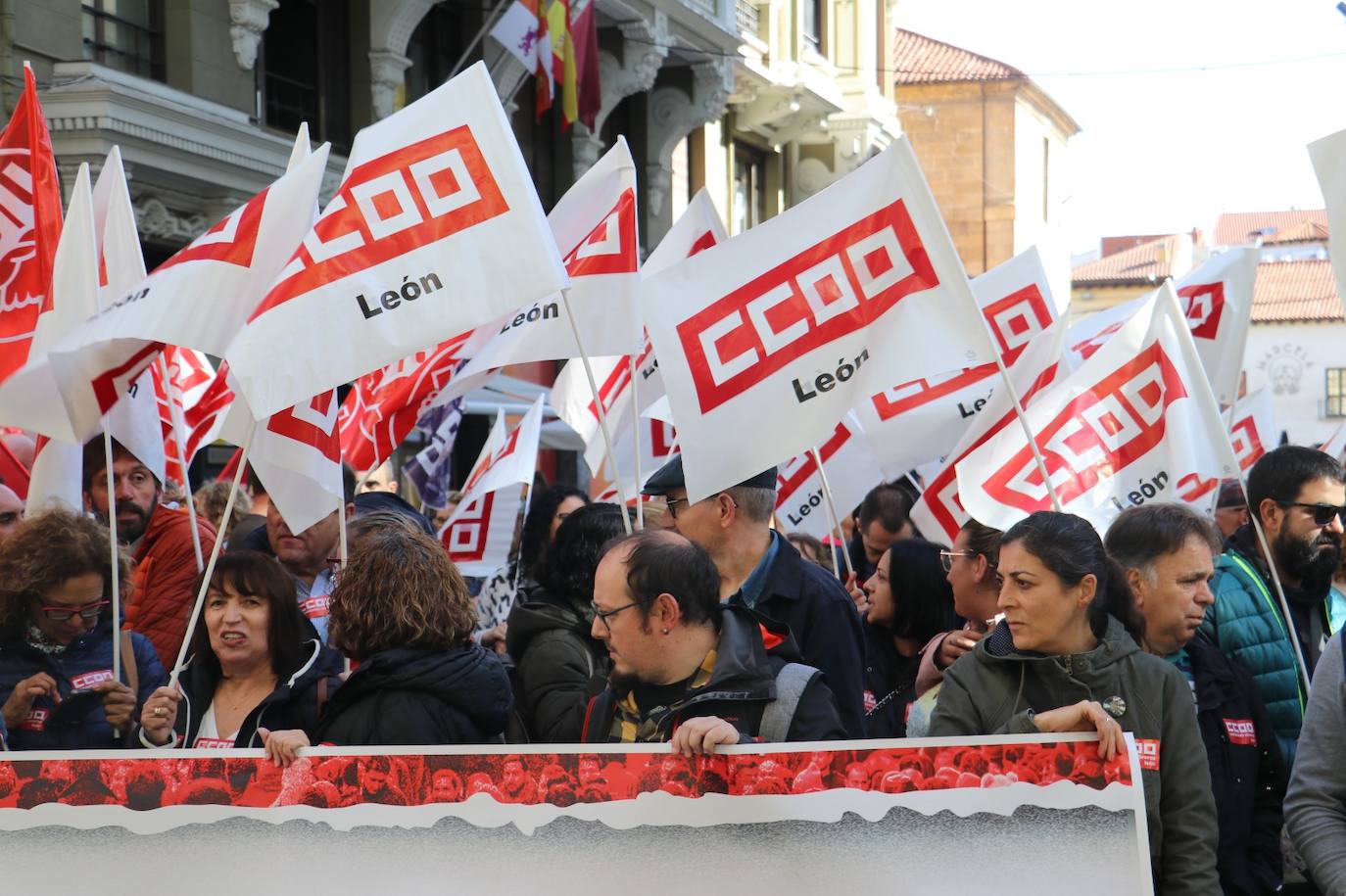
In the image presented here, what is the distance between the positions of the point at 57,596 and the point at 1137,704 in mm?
2679

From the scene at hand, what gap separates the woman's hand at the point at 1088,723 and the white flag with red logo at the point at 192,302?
2.70 metres

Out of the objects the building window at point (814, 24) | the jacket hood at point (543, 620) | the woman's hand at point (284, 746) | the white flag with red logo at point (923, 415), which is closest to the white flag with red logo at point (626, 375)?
the white flag with red logo at point (923, 415)

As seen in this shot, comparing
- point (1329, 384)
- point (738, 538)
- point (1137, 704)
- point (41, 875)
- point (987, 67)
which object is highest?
point (987, 67)

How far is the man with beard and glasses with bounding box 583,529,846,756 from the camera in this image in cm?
331

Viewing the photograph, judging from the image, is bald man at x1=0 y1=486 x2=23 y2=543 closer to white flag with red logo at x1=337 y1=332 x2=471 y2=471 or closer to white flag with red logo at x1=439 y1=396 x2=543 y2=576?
white flag with red logo at x1=337 y1=332 x2=471 y2=471

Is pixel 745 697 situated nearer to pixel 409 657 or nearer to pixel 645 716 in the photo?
pixel 645 716

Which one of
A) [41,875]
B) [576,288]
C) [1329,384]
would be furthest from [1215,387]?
[1329,384]

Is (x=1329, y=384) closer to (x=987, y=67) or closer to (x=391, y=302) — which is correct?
(x=987, y=67)

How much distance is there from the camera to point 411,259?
4.39 meters

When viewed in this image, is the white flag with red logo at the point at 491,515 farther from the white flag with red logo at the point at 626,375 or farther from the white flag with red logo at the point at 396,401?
the white flag with red logo at the point at 396,401

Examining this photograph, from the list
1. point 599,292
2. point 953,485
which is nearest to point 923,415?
point 953,485

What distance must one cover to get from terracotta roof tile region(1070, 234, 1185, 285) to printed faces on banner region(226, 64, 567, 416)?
189 feet

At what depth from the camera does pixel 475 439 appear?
64.5 feet

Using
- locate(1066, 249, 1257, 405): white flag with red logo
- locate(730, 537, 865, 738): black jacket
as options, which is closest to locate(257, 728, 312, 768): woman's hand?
locate(730, 537, 865, 738): black jacket
